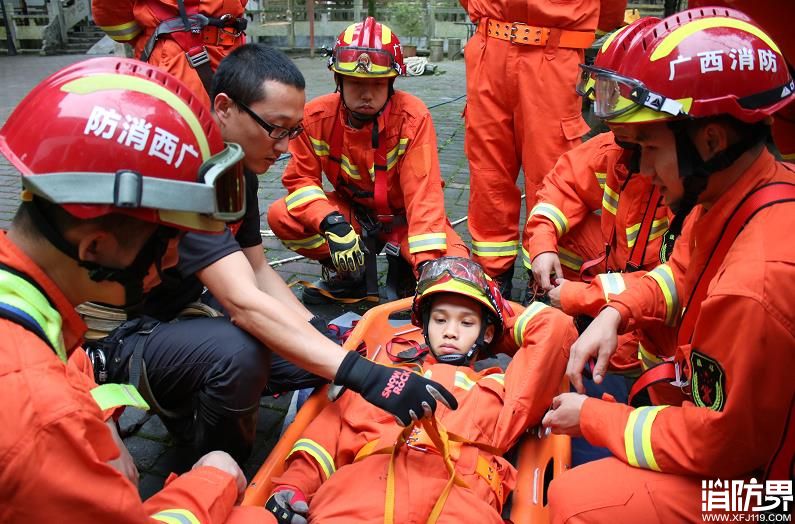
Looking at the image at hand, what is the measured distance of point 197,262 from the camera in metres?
2.32

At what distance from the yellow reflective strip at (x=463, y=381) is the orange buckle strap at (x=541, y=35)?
2.21m

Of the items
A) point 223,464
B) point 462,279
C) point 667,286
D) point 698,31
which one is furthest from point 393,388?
point 698,31

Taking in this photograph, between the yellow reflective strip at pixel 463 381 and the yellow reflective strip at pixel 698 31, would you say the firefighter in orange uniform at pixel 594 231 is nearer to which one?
the yellow reflective strip at pixel 463 381

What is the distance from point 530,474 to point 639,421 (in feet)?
2.28

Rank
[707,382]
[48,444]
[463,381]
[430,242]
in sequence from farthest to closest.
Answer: [430,242], [463,381], [707,382], [48,444]

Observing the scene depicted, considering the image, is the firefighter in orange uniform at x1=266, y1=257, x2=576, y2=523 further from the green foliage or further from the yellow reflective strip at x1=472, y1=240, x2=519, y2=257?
the green foliage

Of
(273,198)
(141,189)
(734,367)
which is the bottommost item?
(273,198)

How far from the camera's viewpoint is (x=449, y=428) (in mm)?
2496

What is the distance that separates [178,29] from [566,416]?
11.2ft

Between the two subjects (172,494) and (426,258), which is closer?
(172,494)

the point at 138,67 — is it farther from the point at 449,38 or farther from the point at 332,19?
the point at 332,19

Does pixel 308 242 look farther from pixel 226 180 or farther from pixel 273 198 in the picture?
pixel 226 180

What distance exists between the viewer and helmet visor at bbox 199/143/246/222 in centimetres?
146

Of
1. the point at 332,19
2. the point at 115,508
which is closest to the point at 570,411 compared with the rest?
the point at 115,508
